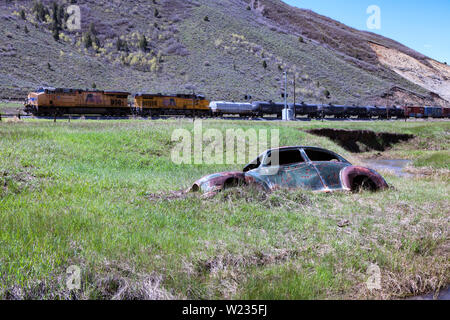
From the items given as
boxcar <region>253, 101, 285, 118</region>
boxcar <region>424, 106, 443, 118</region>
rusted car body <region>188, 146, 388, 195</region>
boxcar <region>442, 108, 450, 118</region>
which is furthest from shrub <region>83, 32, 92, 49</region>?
boxcar <region>442, 108, 450, 118</region>

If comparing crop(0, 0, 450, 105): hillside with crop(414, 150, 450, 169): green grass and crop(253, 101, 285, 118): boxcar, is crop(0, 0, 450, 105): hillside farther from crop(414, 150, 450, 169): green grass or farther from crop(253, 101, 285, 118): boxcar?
crop(414, 150, 450, 169): green grass

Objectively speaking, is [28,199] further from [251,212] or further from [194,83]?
[194,83]

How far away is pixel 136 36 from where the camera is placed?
76.2 metres

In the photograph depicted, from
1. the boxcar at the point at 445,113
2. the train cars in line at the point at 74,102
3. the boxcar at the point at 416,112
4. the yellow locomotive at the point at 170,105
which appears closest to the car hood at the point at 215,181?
the train cars in line at the point at 74,102

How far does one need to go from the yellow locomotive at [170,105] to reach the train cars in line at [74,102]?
6.56 feet

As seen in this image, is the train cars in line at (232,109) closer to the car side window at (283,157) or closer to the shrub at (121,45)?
the shrub at (121,45)

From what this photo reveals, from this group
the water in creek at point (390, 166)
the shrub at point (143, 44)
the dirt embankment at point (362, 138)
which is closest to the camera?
the water in creek at point (390, 166)

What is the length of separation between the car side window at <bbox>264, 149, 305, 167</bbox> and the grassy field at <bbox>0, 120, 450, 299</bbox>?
Answer: 110 cm

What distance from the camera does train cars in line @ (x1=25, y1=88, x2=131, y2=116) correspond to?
36.0 m

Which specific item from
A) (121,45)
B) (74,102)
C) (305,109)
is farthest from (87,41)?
(305,109)

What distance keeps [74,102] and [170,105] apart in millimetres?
12639

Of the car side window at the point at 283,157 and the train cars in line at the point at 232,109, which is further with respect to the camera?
the train cars in line at the point at 232,109

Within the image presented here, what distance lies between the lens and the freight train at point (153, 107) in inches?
1447
